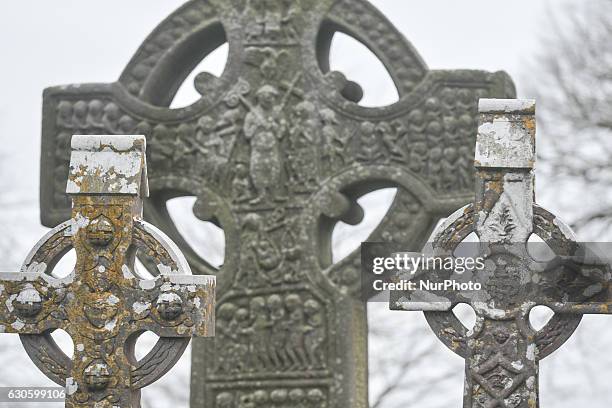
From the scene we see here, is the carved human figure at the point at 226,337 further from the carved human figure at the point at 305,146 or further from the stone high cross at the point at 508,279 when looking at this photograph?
the stone high cross at the point at 508,279

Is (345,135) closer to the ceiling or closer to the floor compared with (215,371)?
closer to the ceiling

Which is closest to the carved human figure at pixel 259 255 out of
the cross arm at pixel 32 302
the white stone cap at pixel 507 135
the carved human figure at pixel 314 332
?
the carved human figure at pixel 314 332

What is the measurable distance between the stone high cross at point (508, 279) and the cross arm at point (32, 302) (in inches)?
59.4

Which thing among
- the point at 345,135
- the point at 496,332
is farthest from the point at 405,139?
the point at 496,332

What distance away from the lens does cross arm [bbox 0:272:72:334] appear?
11.0 metres

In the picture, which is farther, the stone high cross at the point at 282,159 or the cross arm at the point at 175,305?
the stone high cross at the point at 282,159

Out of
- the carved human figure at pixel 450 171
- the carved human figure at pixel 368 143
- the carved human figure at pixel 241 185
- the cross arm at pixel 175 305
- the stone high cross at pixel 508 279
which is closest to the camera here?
the stone high cross at pixel 508 279

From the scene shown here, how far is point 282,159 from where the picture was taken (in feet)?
44.9

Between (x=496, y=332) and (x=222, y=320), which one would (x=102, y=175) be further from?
(x=222, y=320)

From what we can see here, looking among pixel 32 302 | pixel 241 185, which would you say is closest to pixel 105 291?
pixel 32 302

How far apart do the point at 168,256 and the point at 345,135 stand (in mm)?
2933

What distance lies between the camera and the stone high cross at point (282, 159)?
528 inches

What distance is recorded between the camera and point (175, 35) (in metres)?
13.9

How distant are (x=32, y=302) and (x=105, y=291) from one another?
334 mm
